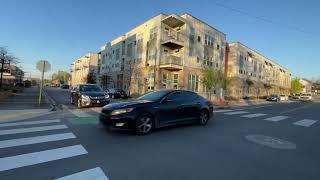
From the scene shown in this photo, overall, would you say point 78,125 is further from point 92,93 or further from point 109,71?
point 109,71

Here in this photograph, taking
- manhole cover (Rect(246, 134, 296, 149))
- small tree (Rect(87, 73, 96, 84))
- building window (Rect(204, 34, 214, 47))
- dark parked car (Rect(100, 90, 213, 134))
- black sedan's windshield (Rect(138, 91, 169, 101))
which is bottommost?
manhole cover (Rect(246, 134, 296, 149))

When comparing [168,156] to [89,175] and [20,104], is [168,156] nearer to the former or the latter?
[89,175]

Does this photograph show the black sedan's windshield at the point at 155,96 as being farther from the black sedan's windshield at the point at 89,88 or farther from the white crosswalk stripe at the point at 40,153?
the black sedan's windshield at the point at 89,88

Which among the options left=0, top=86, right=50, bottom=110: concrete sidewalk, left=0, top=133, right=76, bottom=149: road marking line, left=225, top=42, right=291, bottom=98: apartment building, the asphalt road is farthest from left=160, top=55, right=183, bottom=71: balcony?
left=0, top=133, right=76, bottom=149: road marking line

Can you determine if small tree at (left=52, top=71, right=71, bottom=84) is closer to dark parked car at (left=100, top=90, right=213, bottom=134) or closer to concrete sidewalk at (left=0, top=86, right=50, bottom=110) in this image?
concrete sidewalk at (left=0, top=86, right=50, bottom=110)

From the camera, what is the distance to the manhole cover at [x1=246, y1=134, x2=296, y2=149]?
7.54m

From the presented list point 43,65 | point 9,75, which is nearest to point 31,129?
point 43,65

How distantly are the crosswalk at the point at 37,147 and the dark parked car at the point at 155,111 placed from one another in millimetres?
1394

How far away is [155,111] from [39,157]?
4039mm

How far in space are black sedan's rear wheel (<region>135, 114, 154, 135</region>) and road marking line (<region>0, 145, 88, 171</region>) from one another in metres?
2.21

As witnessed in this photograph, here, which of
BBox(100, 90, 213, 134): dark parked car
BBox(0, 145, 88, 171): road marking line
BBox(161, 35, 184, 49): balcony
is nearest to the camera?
BBox(0, 145, 88, 171): road marking line

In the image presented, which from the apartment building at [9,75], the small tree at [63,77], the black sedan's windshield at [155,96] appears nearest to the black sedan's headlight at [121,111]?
the black sedan's windshield at [155,96]

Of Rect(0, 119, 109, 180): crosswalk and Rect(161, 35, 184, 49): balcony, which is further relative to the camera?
Rect(161, 35, 184, 49): balcony

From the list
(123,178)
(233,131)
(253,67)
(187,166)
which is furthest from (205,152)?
(253,67)
